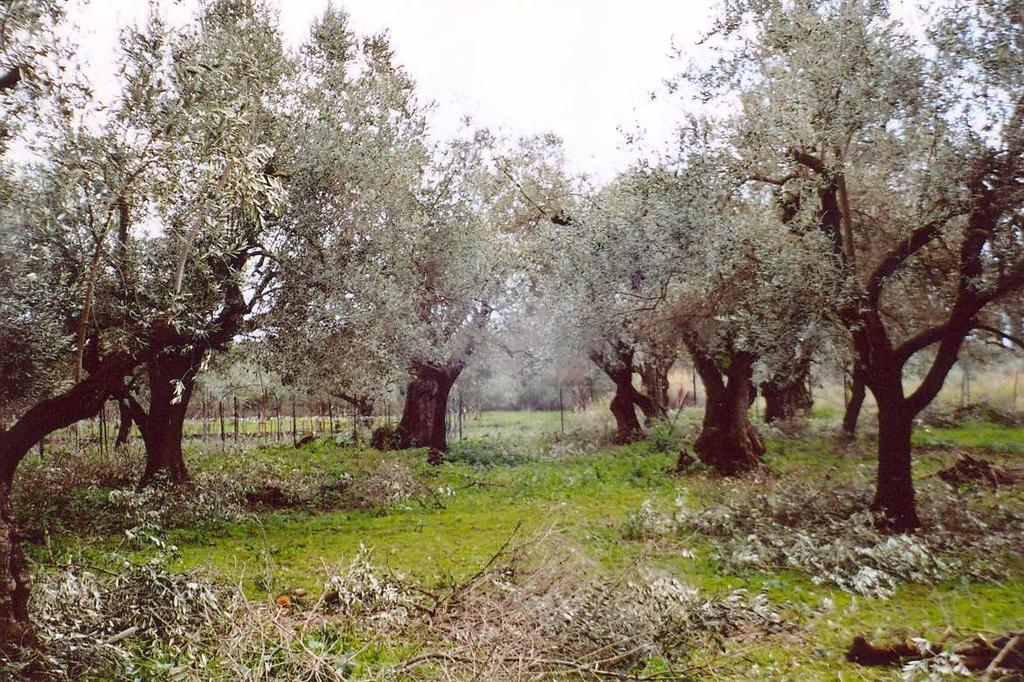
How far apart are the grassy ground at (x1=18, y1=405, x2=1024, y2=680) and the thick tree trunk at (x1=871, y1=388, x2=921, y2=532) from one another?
102 inches

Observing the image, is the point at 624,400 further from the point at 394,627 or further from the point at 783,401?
the point at 394,627

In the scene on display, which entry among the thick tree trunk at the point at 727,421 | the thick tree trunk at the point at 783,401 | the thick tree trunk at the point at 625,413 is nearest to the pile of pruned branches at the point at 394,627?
the thick tree trunk at the point at 727,421

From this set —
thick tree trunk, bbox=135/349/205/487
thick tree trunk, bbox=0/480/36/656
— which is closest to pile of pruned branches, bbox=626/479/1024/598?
thick tree trunk, bbox=0/480/36/656

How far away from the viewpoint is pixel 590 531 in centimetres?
1381

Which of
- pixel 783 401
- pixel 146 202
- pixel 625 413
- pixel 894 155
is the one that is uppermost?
pixel 894 155

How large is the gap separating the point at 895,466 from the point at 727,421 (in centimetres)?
843

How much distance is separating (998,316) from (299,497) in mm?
15706

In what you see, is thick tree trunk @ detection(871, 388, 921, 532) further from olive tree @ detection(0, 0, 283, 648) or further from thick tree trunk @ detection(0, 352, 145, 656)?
thick tree trunk @ detection(0, 352, 145, 656)

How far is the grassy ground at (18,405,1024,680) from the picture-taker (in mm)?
8469

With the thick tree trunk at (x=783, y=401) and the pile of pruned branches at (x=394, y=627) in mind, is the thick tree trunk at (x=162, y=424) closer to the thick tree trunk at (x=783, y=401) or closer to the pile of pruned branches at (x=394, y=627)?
the pile of pruned branches at (x=394, y=627)

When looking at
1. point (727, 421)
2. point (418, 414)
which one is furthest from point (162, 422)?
point (727, 421)

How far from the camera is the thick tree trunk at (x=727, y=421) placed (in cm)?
2088

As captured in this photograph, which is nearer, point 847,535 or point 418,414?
point 847,535

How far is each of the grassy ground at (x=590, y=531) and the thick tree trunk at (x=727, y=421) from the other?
1.10 m
